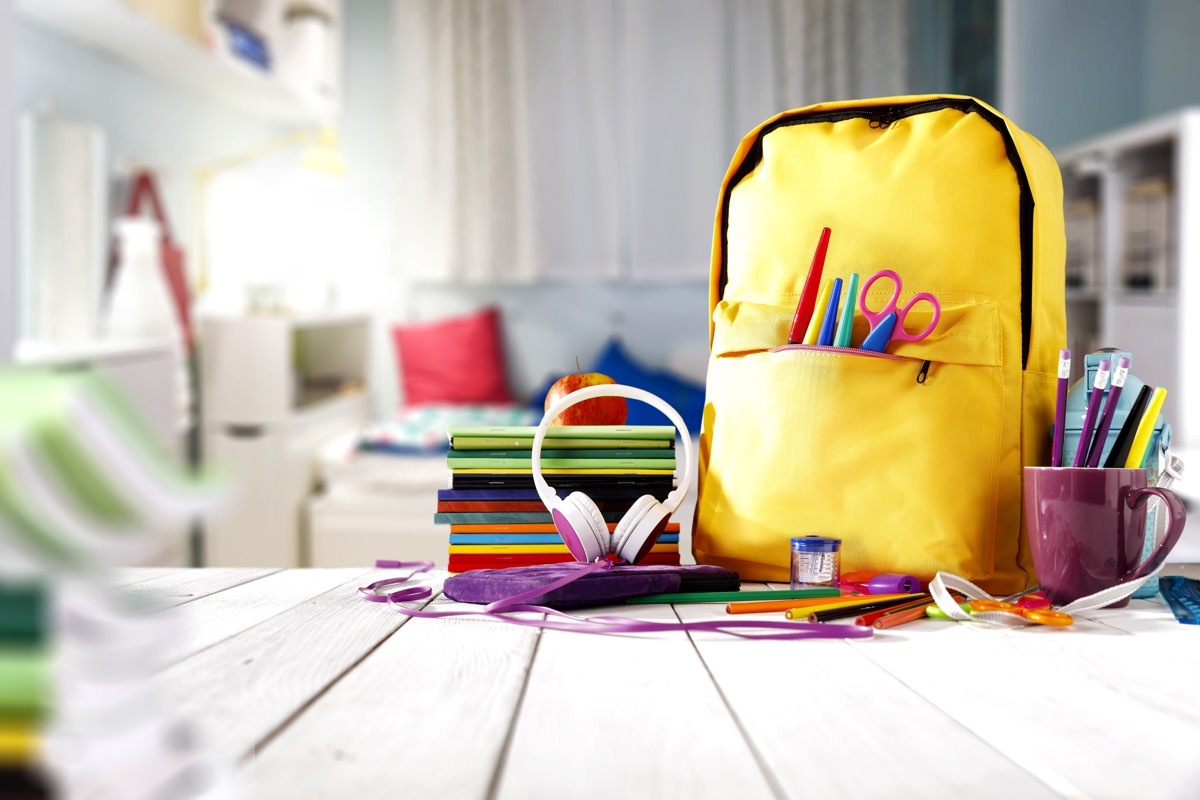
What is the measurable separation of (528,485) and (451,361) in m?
3.12

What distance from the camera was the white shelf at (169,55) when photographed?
2.38 meters

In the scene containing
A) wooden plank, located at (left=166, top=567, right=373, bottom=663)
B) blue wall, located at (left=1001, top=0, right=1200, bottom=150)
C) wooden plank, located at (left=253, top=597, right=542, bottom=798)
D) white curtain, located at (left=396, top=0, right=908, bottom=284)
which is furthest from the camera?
white curtain, located at (left=396, top=0, right=908, bottom=284)

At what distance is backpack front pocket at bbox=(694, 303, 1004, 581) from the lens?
2.81 feet

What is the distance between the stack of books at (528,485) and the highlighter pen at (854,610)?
0.17 meters

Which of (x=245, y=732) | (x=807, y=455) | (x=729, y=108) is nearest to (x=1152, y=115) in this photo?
(x=729, y=108)

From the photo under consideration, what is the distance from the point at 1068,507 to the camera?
2.47 ft

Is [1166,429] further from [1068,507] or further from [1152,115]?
[1152,115]

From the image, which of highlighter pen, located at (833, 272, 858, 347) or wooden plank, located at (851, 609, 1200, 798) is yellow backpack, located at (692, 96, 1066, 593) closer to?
highlighter pen, located at (833, 272, 858, 347)

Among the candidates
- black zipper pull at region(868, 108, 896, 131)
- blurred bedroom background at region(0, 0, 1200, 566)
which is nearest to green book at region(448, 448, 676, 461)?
black zipper pull at region(868, 108, 896, 131)

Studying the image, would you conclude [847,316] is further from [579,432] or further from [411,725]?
[411,725]

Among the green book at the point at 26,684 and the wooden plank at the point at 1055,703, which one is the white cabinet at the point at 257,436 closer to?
the wooden plank at the point at 1055,703

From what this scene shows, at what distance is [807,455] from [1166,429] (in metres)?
0.27

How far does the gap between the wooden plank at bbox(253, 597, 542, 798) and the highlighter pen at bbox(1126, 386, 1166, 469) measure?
17.5 inches

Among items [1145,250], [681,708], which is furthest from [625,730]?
[1145,250]
